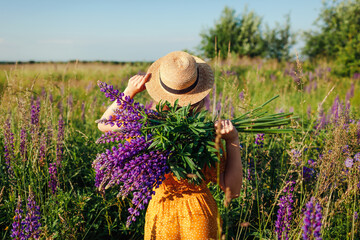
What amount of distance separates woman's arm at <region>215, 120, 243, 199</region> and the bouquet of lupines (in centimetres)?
10

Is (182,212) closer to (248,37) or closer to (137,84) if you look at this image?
(137,84)

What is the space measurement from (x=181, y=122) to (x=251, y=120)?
0.45 metres

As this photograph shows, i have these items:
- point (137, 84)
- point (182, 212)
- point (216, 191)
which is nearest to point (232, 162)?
point (182, 212)

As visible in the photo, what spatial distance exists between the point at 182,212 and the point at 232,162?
42cm

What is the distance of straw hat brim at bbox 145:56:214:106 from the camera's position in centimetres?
175

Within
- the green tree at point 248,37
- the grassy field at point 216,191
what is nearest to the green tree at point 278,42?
the green tree at point 248,37

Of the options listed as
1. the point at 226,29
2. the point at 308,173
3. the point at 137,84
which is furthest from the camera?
the point at 226,29

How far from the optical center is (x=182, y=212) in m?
1.67

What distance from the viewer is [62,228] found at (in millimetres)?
2092

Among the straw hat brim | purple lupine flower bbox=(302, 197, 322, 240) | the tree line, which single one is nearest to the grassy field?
the straw hat brim

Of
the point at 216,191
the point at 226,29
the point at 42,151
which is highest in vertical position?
the point at 226,29

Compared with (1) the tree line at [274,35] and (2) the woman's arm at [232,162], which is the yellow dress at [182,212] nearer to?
(2) the woman's arm at [232,162]

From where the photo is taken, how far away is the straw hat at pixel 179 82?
67.2 inches

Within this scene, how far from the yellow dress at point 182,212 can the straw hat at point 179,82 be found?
0.46m
